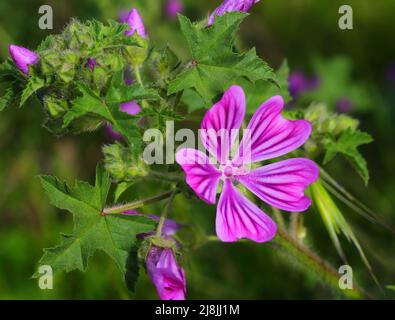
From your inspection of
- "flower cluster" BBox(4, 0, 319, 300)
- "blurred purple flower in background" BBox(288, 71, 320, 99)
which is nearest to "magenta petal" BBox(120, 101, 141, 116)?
"flower cluster" BBox(4, 0, 319, 300)

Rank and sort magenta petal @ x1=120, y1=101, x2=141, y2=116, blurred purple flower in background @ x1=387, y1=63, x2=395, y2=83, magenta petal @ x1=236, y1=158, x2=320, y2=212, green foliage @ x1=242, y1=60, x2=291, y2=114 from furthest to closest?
blurred purple flower in background @ x1=387, y1=63, x2=395, y2=83
magenta petal @ x1=120, y1=101, x2=141, y2=116
green foliage @ x1=242, y1=60, x2=291, y2=114
magenta petal @ x1=236, y1=158, x2=320, y2=212

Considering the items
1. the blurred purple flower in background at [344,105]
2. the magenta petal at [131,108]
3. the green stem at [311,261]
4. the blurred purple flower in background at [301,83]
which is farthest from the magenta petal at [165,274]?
the blurred purple flower in background at [344,105]

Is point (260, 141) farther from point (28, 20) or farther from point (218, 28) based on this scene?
point (28, 20)

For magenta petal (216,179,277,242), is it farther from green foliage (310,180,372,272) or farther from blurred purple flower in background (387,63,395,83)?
blurred purple flower in background (387,63,395,83)

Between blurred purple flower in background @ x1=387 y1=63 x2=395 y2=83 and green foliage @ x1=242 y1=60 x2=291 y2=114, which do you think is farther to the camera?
blurred purple flower in background @ x1=387 y1=63 x2=395 y2=83

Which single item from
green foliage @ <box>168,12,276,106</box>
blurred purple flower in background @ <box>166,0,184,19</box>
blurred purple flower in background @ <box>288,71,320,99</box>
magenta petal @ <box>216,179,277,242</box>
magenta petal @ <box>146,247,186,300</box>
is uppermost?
blurred purple flower in background @ <box>166,0,184,19</box>

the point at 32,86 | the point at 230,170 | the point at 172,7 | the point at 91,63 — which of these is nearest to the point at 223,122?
the point at 230,170

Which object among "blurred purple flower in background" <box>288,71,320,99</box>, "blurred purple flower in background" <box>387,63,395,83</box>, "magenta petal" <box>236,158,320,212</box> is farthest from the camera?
"blurred purple flower in background" <box>387,63,395,83</box>
